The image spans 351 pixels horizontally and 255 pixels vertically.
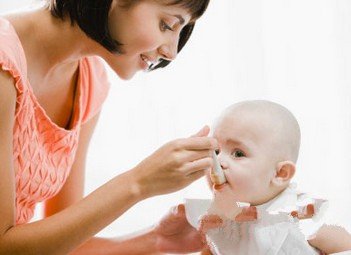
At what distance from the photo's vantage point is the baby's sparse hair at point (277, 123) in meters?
1.20

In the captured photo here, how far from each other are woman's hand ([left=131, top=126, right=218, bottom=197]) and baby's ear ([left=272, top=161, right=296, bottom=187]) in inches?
9.1

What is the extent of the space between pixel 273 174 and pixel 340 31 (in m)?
0.81

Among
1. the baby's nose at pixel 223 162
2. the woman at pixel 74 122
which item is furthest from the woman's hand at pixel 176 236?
the baby's nose at pixel 223 162

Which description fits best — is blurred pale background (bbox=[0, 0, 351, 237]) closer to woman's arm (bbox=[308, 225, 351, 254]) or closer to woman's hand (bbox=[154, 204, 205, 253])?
woman's hand (bbox=[154, 204, 205, 253])

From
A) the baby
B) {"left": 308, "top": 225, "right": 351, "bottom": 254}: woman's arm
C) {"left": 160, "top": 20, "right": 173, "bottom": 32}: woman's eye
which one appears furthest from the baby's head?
{"left": 160, "top": 20, "right": 173, "bottom": 32}: woman's eye

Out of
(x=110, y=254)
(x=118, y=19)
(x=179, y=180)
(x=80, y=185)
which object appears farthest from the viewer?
(x=80, y=185)

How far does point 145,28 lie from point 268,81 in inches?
29.6

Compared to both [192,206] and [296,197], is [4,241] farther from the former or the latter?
[296,197]

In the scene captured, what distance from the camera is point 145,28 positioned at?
1155 mm

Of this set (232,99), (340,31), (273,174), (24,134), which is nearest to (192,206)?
(273,174)

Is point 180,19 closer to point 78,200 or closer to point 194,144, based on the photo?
point 194,144

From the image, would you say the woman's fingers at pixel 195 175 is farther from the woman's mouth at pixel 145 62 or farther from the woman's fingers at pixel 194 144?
the woman's mouth at pixel 145 62

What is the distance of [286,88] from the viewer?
1804 millimetres

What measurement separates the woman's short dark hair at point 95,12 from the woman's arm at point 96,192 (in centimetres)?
22
